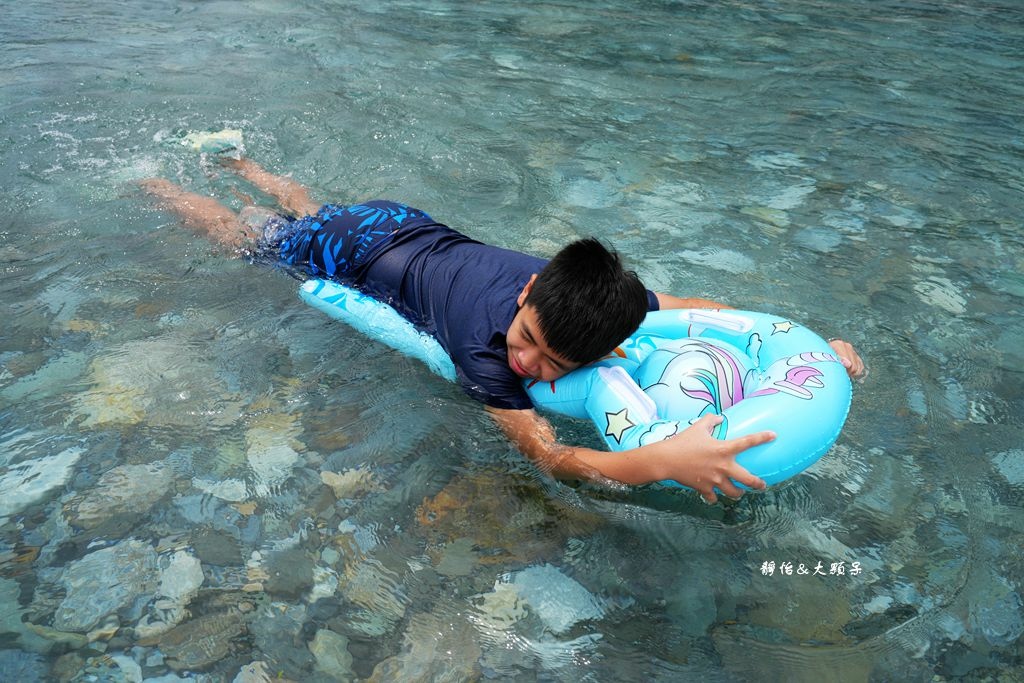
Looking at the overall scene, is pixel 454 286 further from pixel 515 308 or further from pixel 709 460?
pixel 709 460

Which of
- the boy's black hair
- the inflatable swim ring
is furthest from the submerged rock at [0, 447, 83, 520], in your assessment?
the boy's black hair

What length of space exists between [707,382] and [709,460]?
1.59 ft

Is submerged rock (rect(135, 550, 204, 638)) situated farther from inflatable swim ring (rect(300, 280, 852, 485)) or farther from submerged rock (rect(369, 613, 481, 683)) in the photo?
inflatable swim ring (rect(300, 280, 852, 485))

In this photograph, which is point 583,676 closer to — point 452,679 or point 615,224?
point 452,679

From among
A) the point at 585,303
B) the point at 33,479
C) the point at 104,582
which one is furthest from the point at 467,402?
the point at 33,479

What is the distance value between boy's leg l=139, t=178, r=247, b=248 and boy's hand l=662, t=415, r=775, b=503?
261 centimetres

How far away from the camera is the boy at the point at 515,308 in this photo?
2.58 metres

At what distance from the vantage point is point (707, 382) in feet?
9.63

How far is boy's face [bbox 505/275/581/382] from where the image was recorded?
2877 millimetres

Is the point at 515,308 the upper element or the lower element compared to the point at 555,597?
upper

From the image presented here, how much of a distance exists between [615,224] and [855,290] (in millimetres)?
1231

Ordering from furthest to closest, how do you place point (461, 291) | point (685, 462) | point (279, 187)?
point (279, 187) → point (461, 291) → point (685, 462)

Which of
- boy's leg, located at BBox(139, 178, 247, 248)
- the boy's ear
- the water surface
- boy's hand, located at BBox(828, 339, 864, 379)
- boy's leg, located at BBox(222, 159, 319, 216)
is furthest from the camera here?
boy's leg, located at BBox(222, 159, 319, 216)

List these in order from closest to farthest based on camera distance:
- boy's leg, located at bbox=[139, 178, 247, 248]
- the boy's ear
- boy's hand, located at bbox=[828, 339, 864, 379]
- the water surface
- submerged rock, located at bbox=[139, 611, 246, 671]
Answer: submerged rock, located at bbox=[139, 611, 246, 671], the water surface, the boy's ear, boy's hand, located at bbox=[828, 339, 864, 379], boy's leg, located at bbox=[139, 178, 247, 248]
